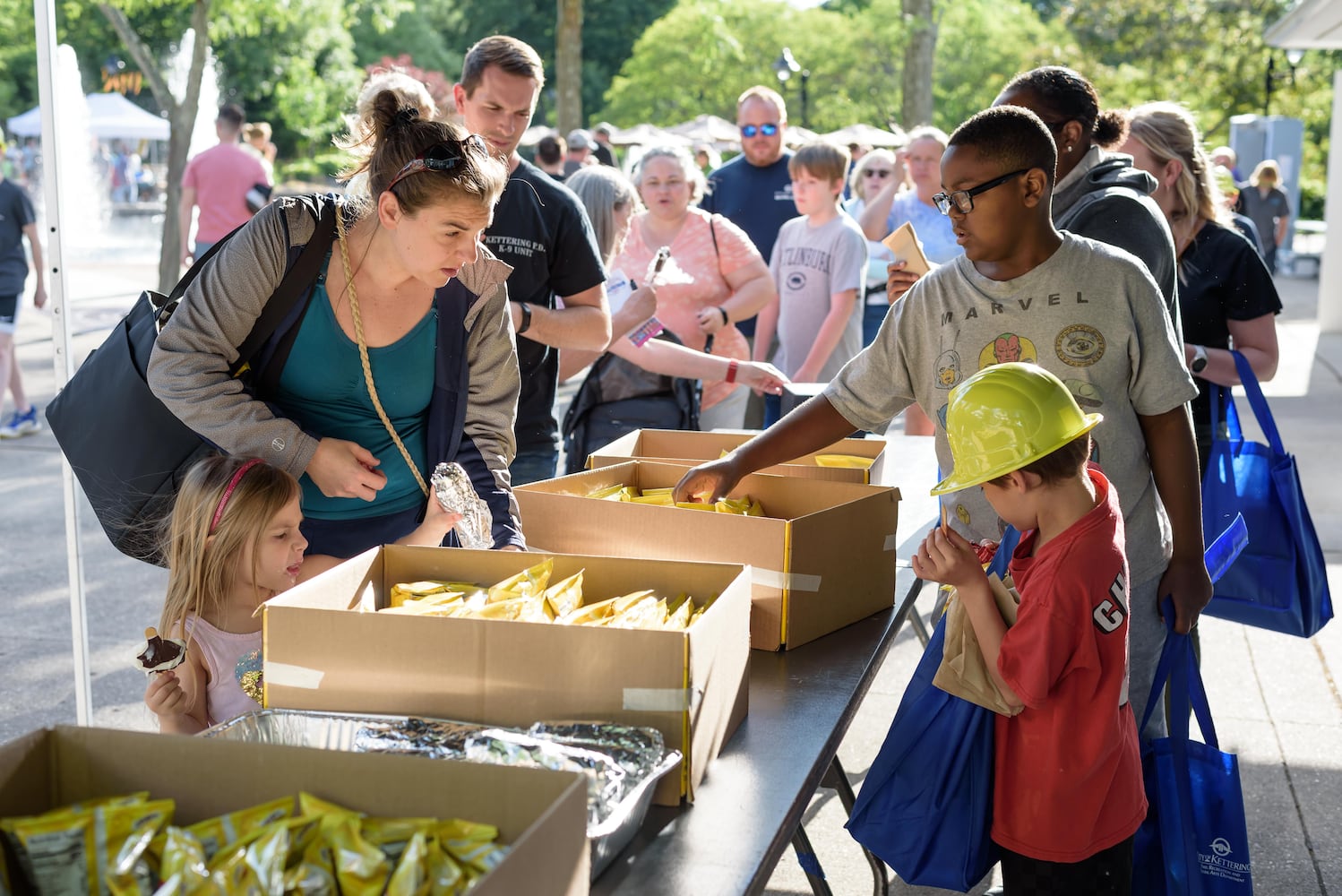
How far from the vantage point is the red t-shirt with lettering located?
6.51 ft

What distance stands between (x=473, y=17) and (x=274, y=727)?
169 ft

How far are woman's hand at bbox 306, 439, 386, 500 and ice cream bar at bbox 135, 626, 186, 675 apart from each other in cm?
38

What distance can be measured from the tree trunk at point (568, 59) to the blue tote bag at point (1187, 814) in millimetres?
14160

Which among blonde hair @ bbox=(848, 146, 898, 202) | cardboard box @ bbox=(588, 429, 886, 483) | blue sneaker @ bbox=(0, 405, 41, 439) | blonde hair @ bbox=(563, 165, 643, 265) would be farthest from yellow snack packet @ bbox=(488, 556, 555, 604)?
blue sneaker @ bbox=(0, 405, 41, 439)

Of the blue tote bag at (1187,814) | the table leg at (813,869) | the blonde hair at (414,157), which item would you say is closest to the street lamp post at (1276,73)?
the blue tote bag at (1187,814)

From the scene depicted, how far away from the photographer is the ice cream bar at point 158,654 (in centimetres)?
203

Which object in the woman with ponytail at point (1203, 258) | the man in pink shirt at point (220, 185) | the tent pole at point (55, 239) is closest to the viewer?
the tent pole at point (55, 239)

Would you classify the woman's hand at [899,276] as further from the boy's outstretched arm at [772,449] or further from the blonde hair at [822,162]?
the blonde hair at [822,162]

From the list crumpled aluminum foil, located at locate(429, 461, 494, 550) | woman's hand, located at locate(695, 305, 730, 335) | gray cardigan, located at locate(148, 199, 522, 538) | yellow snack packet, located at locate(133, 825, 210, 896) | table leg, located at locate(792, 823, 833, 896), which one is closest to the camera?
yellow snack packet, located at locate(133, 825, 210, 896)

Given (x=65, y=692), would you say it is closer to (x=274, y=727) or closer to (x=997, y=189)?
(x=274, y=727)

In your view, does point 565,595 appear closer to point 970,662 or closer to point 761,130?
point 970,662

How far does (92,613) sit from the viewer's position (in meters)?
5.29

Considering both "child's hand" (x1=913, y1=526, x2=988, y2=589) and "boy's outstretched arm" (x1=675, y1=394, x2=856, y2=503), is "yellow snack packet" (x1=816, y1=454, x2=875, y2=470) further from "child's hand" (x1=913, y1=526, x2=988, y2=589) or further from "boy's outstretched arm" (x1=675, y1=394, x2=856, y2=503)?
"child's hand" (x1=913, y1=526, x2=988, y2=589)

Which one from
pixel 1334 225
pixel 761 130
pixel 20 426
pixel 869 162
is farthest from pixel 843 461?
pixel 1334 225
